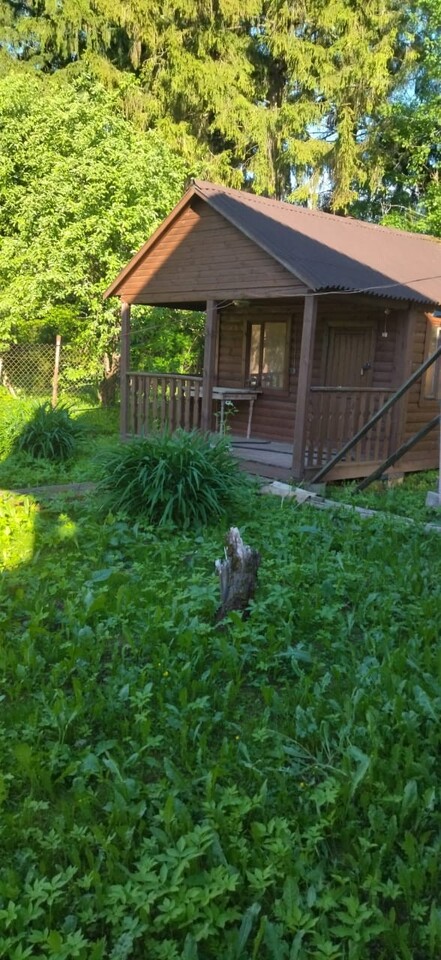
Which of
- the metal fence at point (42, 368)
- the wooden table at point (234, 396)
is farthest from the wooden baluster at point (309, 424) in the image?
the metal fence at point (42, 368)

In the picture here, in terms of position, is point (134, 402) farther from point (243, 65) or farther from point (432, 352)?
point (243, 65)

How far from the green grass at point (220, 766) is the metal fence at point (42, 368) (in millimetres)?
13749

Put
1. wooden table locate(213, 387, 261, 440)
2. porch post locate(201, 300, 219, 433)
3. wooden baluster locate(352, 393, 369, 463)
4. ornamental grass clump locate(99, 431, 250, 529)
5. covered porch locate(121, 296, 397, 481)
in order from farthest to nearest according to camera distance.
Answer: wooden table locate(213, 387, 261, 440) → porch post locate(201, 300, 219, 433) → wooden baluster locate(352, 393, 369, 463) → covered porch locate(121, 296, 397, 481) → ornamental grass clump locate(99, 431, 250, 529)

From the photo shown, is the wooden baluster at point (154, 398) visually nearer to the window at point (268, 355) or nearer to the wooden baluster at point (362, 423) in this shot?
the window at point (268, 355)

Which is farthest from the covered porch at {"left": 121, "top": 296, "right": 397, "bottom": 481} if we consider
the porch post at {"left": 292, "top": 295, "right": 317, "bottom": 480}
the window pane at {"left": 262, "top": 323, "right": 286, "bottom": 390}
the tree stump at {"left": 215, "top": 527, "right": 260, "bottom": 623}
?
the tree stump at {"left": 215, "top": 527, "right": 260, "bottom": 623}

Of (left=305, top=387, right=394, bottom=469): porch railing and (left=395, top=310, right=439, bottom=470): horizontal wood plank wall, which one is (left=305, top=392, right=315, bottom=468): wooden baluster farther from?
(left=395, top=310, right=439, bottom=470): horizontal wood plank wall

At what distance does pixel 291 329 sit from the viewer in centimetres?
1358

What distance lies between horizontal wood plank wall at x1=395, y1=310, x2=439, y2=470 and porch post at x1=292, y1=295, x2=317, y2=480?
111 inches

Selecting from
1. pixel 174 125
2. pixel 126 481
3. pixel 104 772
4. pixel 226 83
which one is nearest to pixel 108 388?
pixel 174 125

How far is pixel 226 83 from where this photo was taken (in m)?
23.1

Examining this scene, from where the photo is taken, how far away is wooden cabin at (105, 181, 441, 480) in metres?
10.3

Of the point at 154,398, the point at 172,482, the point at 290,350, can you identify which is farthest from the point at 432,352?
the point at 172,482

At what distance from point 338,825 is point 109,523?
14.2 feet

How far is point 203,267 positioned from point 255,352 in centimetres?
285
